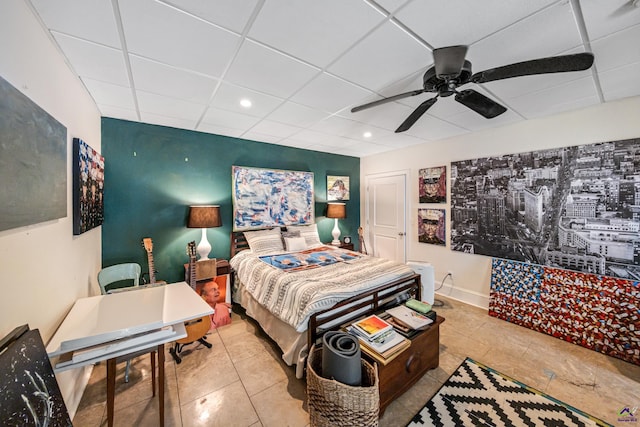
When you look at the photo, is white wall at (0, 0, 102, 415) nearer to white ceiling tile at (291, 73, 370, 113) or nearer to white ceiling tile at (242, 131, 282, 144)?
white ceiling tile at (291, 73, 370, 113)

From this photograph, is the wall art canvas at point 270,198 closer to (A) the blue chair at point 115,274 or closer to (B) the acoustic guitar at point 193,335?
(A) the blue chair at point 115,274

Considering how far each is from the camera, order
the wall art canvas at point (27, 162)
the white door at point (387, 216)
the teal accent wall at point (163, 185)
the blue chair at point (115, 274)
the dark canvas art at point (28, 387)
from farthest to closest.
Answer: the white door at point (387, 216) → the teal accent wall at point (163, 185) → the blue chair at point (115, 274) → the wall art canvas at point (27, 162) → the dark canvas art at point (28, 387)

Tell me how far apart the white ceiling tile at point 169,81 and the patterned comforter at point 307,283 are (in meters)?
1.92

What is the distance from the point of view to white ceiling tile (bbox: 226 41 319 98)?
1.58 metres

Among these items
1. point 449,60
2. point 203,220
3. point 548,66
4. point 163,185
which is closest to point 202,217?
point 203,220

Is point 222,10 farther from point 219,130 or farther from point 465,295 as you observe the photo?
point 465,295

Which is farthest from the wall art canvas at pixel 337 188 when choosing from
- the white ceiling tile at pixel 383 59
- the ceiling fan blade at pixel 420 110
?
the white ceiling tile at pixel 383 59

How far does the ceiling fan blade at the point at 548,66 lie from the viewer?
1.19 m

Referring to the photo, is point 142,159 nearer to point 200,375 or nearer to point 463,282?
point 200,375

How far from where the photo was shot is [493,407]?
5.54 feet

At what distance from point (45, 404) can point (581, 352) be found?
13.3 feet

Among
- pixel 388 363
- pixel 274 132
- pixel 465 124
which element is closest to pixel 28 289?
pixel 388 363

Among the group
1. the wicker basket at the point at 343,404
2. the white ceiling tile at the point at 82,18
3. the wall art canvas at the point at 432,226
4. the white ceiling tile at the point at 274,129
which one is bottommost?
the wicker basket at the point at 343,404

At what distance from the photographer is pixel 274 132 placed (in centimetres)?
331
